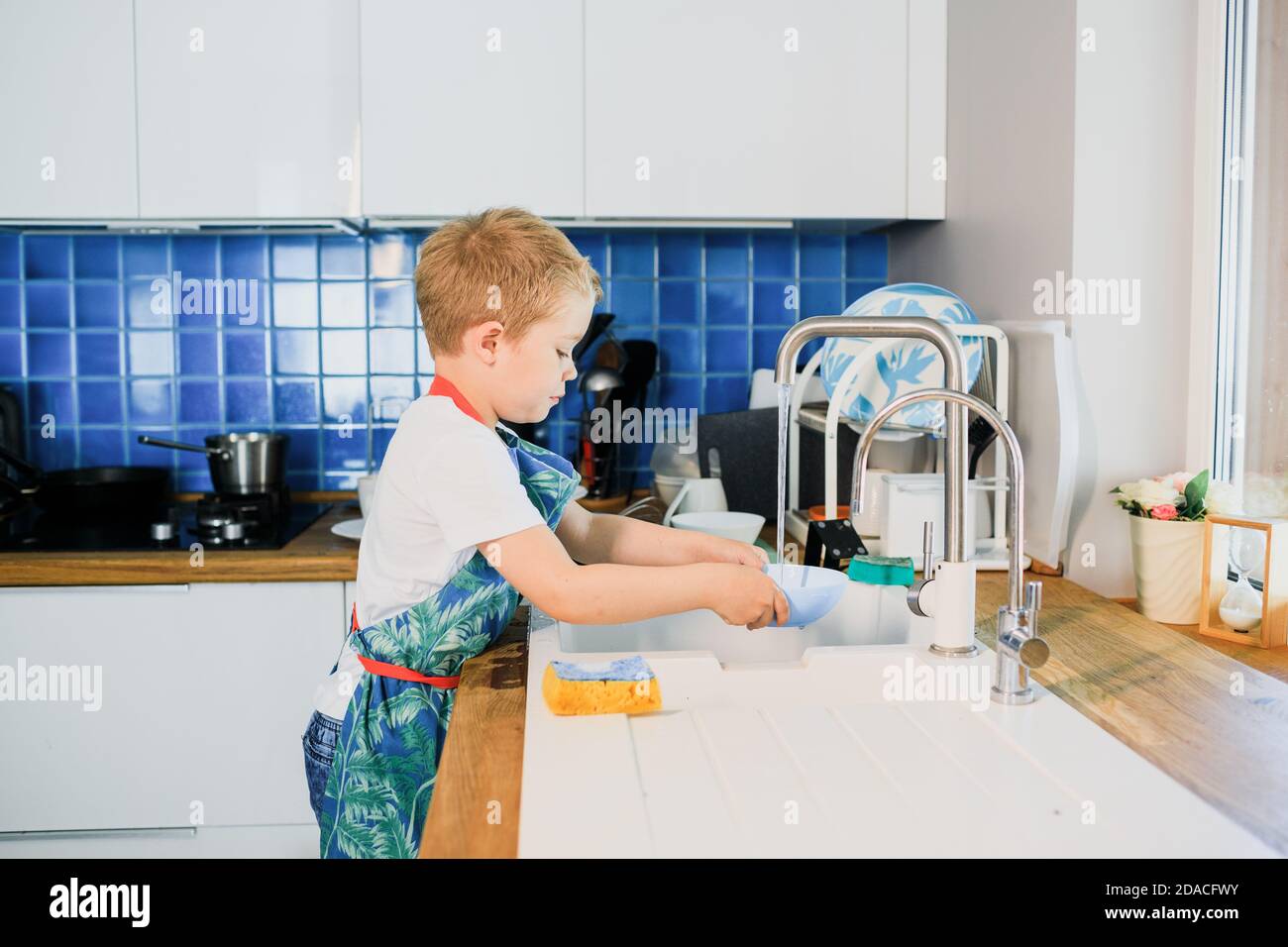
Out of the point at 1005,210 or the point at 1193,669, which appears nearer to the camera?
the point at 1193,669

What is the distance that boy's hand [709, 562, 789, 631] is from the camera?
3.87ft

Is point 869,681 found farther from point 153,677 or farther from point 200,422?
point 200,422

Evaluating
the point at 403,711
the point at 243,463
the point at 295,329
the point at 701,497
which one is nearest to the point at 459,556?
the point at 403,711

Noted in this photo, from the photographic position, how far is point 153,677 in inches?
77.5

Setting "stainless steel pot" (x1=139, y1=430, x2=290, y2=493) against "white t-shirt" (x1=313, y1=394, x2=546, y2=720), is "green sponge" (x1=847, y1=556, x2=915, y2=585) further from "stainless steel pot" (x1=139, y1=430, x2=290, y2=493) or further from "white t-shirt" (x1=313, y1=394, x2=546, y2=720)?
"stainless steel pot" (x1=139, y1=430, x2=290, y2=493)

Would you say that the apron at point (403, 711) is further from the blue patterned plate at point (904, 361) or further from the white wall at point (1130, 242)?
the white wall at point (1130, 242)

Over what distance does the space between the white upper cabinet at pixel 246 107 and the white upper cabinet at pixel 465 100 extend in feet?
0.18

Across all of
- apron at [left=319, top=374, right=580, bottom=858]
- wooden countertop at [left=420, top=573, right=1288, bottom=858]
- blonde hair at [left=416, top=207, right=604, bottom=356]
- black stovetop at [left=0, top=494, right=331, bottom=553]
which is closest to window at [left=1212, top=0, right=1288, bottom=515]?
wooden countertop at [left=420, top=573, right=1288, bottom=858]

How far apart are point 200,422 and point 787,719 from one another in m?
1.85

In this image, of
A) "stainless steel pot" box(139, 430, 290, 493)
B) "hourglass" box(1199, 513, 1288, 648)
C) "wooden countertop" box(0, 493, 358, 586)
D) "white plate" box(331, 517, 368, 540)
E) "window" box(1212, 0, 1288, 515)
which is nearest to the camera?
"hourglass" box(1199, 513, 1288, 648)

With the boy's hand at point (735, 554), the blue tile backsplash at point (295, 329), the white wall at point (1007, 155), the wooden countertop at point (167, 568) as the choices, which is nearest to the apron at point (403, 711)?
the boy's hand at point (735, 554)

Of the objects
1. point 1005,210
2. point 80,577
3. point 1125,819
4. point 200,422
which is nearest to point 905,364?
point 1005,210

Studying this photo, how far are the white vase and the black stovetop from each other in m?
1.37

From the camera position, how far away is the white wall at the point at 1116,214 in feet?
5.37
